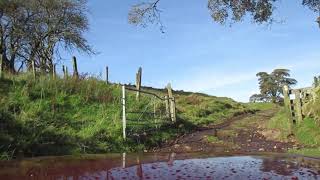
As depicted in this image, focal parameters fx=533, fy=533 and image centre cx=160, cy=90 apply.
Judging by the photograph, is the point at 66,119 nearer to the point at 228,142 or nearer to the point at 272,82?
the point at 228,142

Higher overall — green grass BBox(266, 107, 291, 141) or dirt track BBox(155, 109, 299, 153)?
green grass BBox(266, 107, 291, 141)

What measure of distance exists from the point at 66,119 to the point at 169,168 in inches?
589

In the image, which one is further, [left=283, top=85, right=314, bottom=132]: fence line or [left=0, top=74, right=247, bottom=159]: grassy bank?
[left=283, top=85, right=314, bottom=132]: fence line

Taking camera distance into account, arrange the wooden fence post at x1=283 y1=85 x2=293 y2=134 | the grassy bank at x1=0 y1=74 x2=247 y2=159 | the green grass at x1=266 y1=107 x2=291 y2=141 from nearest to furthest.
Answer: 1. the grassy bank at x1=0 y1=74 x2=247 y2=159
2. the green grass at x1=266 y1=107 x2=291 y2=141
3. the wooden fence post at x1=283 y1=85 x2=293 y2=134

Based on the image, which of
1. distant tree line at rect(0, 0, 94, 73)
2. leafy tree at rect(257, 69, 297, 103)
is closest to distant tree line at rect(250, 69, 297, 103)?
leafy tree at rect(257, 69, 297, 103)

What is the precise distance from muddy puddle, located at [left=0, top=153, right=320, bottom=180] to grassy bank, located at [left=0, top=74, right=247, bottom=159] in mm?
7502

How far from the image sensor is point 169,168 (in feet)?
25.6

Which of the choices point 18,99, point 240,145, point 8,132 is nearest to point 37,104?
point 18,99

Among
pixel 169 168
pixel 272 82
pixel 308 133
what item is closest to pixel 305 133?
pixel 308 133

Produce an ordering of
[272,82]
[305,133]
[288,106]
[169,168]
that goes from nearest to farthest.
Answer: [169,168] → [305,133] → [288,106] → [272,82]

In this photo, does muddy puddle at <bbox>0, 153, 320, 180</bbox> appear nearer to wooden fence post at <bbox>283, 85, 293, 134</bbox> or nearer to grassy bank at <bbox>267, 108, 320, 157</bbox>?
grassy bank at <bbox>267, 108, 320, 157</bbox>

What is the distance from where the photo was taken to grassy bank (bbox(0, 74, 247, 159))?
56.8 feet

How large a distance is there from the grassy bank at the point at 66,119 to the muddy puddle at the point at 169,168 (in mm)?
7502

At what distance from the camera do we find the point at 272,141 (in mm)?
21781
